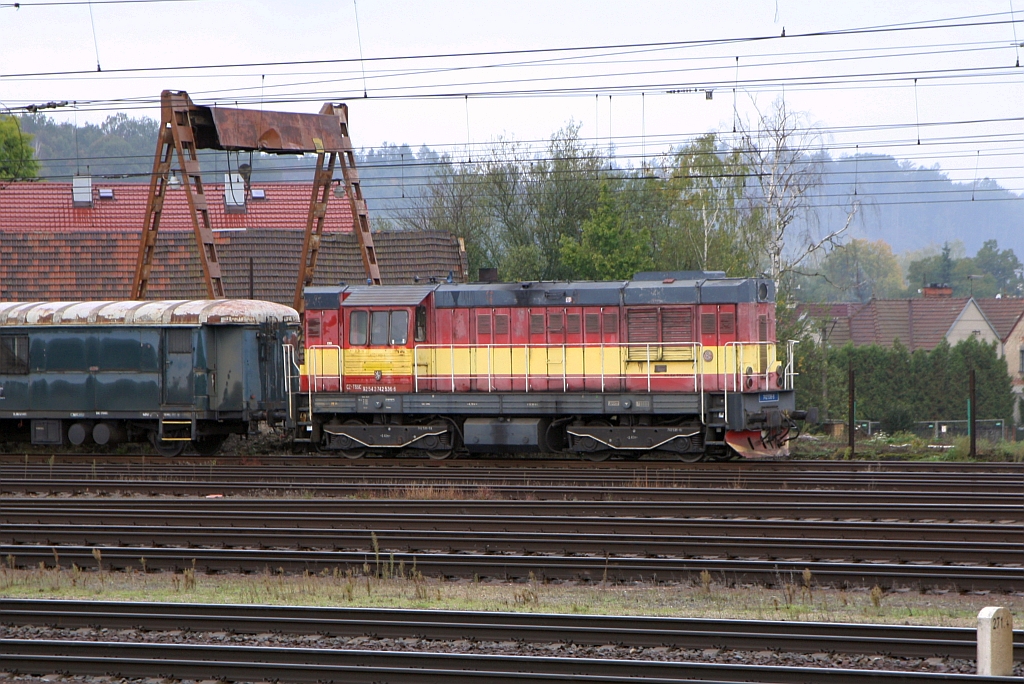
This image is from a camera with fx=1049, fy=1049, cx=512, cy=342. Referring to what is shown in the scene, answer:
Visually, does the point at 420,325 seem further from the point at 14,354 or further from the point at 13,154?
the point at 13,154

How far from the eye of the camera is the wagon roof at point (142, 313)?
22312 mm

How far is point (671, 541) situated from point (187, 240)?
78.2ft

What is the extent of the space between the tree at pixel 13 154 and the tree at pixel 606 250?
30212mm

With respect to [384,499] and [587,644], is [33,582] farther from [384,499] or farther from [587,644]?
[587,644]

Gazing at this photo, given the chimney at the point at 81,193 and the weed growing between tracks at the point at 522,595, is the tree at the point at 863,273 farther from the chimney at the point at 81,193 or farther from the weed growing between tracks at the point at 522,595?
the weed growing between tracks at the point at 522,595

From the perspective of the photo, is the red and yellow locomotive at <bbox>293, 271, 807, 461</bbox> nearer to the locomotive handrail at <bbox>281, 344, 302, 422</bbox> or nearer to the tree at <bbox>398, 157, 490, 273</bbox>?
the locomotive handrail at <bbox>281, 344, 302, 422</bbox>

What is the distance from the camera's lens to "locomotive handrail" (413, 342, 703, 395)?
20.0 metres

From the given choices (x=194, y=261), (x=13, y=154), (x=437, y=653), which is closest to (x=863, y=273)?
(x=13, y=154)

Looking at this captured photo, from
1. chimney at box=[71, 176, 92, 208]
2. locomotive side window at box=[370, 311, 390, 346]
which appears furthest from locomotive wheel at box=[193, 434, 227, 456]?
chimney at box=[71, 176, 92, 208]

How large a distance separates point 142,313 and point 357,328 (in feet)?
15.9

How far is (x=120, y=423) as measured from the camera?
2320 cm

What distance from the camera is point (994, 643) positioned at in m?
7.07

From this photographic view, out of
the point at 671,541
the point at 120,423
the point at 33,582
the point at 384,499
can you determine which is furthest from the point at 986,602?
the point at 120,423

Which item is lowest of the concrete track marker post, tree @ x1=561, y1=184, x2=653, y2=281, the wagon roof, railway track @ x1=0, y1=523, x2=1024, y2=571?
railway track @ x1=0, y1=523, x2=1024, y2=571
